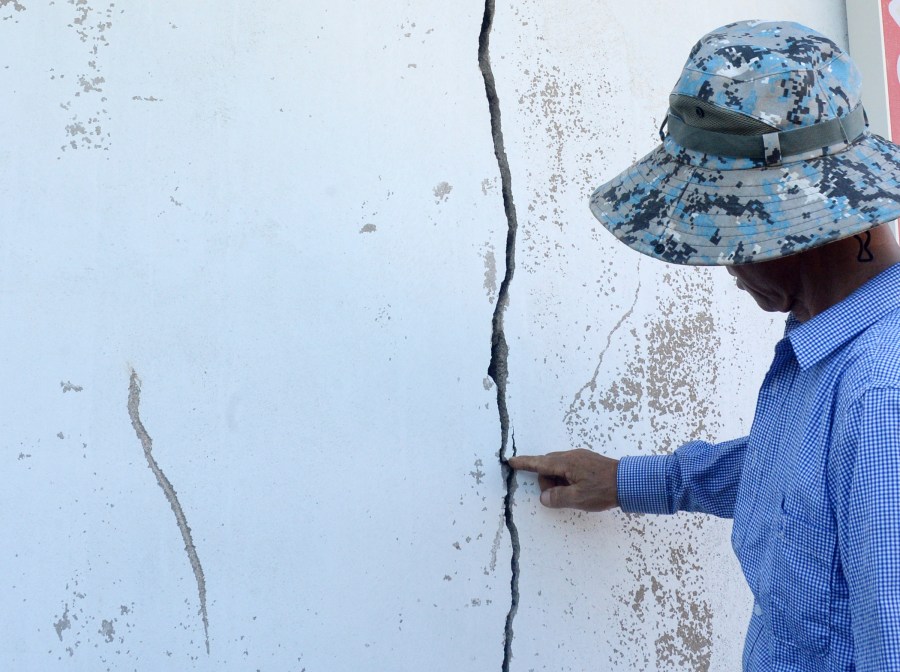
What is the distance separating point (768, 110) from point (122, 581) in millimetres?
1142

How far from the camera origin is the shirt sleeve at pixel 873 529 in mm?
944

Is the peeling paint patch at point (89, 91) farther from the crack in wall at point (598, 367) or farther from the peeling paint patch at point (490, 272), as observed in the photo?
the crack in wall at point (598, 367)

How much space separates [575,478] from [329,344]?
510mm

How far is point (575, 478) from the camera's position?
67.2 inches

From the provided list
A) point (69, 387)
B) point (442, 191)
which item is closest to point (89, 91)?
point (69, 387)

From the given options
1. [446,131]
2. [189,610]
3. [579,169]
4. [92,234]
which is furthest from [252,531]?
[579,169]

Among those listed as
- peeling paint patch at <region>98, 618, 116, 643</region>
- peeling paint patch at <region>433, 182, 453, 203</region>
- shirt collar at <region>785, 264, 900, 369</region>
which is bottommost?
peeling paint patch at <region>98, 618, 116, 643</region>

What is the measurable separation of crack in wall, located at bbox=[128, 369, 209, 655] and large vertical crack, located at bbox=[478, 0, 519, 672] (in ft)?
1.84

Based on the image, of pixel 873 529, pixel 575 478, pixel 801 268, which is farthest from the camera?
pixel 575 478

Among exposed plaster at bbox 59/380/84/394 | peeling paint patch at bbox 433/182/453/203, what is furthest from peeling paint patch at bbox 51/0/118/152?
peeling paint patch at bbox 433/182/453/203

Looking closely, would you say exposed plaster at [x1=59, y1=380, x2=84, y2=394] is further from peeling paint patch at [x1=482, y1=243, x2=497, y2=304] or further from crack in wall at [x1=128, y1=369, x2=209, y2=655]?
peeling paint patch at [x1=482, y1=243, x2=497, y2=304]

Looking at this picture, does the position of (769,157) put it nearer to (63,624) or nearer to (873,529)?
(873,529)

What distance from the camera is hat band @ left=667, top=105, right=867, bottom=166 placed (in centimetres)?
115

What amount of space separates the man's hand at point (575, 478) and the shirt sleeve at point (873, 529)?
2.16ft
